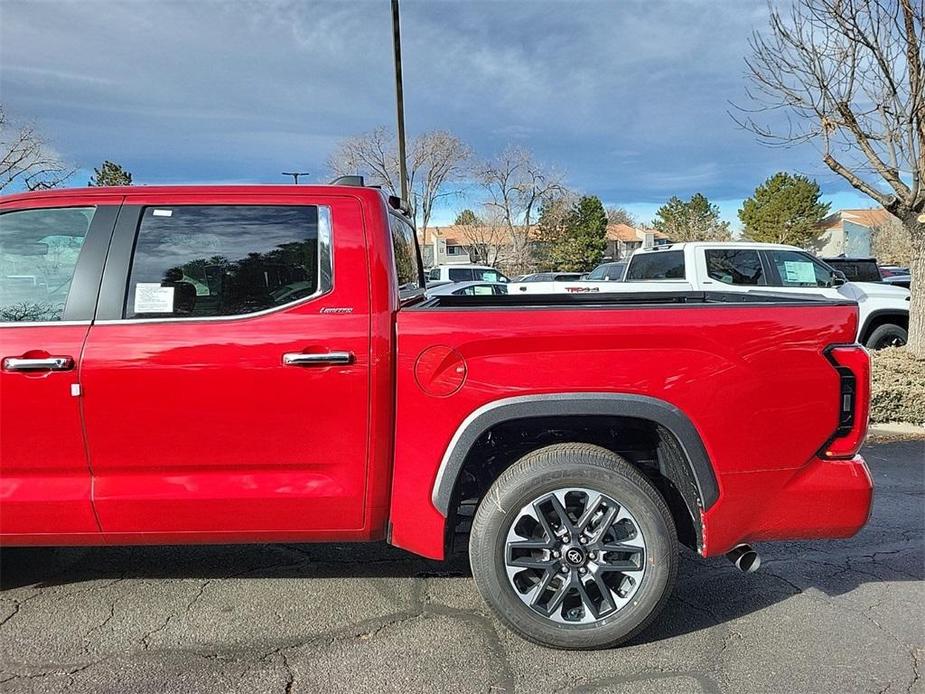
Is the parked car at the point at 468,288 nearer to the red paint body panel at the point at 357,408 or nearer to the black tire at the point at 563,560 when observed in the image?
the red paint body panel at the point at 357,408

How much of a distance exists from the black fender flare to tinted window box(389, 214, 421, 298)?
717mm

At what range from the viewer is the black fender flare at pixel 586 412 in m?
2.53

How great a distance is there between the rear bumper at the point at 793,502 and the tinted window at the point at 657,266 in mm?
7854

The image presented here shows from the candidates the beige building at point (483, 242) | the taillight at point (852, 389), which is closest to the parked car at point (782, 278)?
the taillight at point (852, 389)

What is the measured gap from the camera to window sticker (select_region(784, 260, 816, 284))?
9.75 m

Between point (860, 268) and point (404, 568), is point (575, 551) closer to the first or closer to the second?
point (404, 568)

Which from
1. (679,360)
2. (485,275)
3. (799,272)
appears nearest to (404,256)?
(679,360)

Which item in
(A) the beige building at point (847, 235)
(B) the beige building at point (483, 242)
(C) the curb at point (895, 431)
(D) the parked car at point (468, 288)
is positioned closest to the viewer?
(C) the curb at point (895, 431)

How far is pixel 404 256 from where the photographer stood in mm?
3182

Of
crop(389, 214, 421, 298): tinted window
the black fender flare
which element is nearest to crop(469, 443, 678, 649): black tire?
the black fender flare

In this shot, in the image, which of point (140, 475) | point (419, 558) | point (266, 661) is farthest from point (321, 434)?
point (419, 558)

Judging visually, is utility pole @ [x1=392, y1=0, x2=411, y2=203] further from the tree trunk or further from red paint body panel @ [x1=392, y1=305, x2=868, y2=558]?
red paint body panel @ [x1=392, y1=305, x2=868, y2=558]

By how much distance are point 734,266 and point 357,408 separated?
28.9 ft

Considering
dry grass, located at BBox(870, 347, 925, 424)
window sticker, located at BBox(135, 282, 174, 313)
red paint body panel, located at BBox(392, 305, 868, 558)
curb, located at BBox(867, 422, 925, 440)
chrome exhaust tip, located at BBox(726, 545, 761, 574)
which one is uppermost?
window sticker, located at BBox(135, 282, 174, 313)
